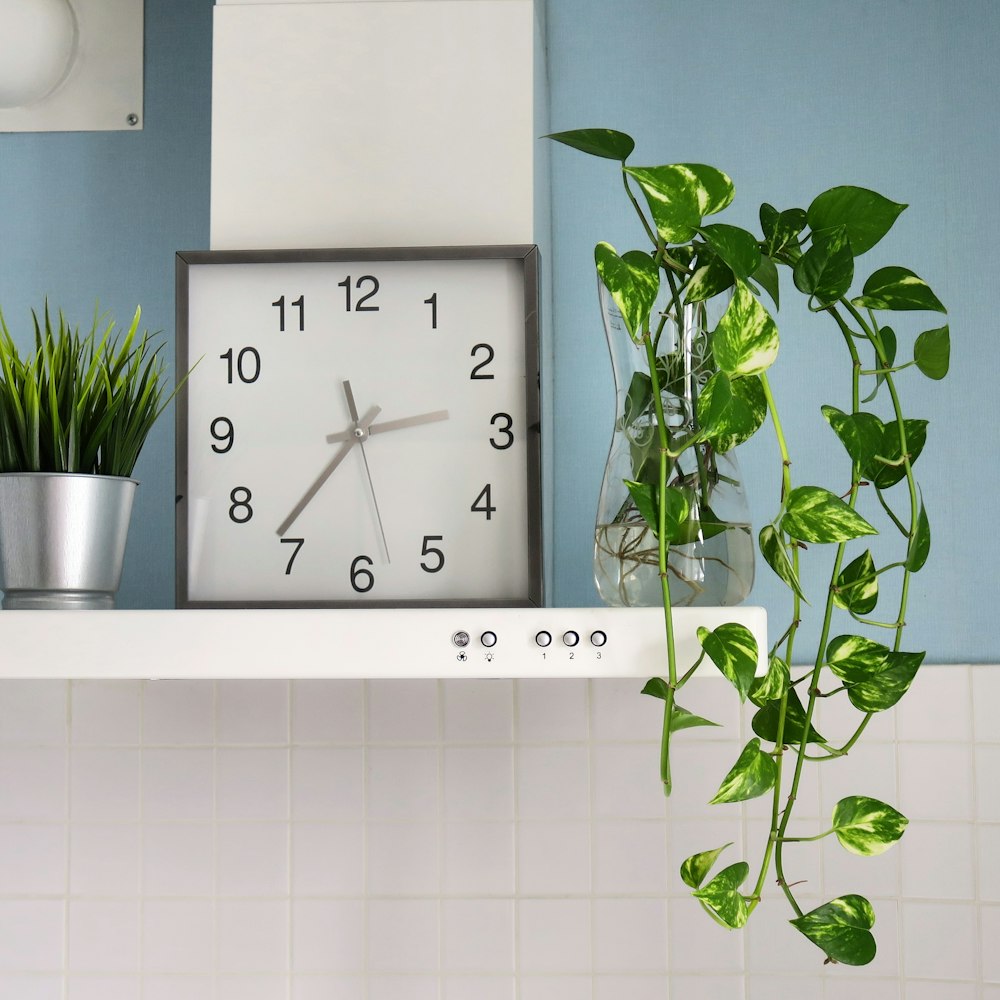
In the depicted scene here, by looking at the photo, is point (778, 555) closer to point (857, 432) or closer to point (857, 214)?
point (857, 432)

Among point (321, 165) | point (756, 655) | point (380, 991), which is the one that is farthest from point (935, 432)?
point (380, 991)

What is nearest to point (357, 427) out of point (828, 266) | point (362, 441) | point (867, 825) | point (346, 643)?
point (362, 441)

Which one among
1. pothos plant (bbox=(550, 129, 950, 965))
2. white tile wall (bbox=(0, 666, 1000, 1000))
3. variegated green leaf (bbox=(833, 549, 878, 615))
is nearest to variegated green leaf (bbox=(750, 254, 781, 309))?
pothos plant (bbox=(550, 129, 950, 965))

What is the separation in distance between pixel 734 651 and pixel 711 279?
282 mm

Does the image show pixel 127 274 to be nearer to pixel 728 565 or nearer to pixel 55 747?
pixel 55 747

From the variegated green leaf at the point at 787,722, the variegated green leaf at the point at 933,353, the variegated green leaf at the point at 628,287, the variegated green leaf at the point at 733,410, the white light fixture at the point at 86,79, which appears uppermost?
the white light fixture at the point at 86,79

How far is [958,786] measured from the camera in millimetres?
1218

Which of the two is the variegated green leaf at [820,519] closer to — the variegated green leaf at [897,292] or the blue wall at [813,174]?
the variegated green leaf at [897,292]

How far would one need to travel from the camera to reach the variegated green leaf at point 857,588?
0.83m

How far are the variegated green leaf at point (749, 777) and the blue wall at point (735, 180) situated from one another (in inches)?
19.5

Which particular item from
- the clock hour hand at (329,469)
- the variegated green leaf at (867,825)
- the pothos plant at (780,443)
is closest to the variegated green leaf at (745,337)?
the pothos plant at (780,443)

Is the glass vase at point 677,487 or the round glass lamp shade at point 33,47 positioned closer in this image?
the glass vase at point 677,487

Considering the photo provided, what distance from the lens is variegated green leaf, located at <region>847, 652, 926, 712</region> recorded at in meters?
0.78

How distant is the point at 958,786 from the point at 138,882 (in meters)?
0.95
